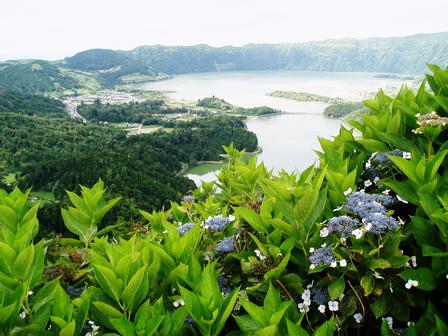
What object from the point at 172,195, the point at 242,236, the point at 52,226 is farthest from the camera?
the point at 172,195

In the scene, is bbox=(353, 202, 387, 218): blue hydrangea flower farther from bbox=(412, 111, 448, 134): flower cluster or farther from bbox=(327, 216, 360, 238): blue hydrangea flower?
bbox=(412, 111, 448, 134): flower cluster

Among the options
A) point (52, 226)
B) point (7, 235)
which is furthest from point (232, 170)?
point (52, 226)

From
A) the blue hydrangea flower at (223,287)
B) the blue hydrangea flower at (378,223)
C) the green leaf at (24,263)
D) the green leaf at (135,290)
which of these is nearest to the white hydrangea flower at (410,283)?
the blue hydrangea flower at (378,223)

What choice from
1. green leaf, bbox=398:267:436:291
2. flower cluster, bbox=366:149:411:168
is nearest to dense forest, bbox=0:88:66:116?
flower cluster, bbox=366:149:411:168

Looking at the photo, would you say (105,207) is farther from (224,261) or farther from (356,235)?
(356,235)

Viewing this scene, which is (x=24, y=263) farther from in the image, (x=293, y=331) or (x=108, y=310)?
(x=293, y=331)

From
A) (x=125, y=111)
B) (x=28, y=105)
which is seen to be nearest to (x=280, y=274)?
(x=125, y=111)

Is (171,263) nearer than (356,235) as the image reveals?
No
